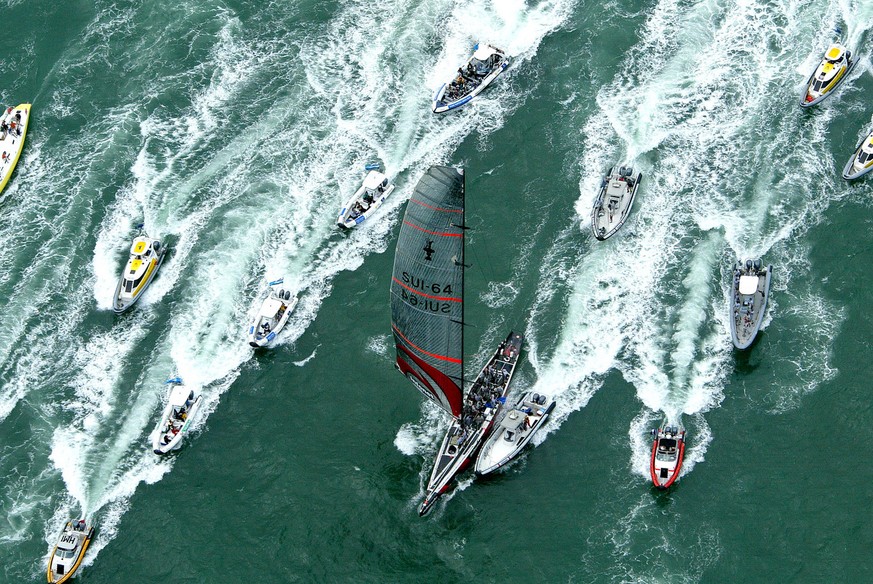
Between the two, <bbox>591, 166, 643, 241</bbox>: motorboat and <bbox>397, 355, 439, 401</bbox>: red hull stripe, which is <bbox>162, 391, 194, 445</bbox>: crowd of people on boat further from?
<bbox>591, 166, 643, 241</bbox>: motorboat

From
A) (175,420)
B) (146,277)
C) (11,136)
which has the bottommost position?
(175,420)

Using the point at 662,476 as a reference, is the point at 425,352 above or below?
above

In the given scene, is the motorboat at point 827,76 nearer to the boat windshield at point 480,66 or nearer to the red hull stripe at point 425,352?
the boat windshield at point 480,66

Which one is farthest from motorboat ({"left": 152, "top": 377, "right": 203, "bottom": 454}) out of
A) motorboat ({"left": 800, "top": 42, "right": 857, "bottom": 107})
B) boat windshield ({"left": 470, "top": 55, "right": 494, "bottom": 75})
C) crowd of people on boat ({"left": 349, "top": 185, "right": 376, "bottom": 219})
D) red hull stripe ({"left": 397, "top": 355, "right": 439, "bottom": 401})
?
motorboat ({"left": 800, "top": 42, "right": 857, "bottom": 107})

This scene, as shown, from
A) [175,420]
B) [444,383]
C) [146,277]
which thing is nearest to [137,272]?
[146,277]

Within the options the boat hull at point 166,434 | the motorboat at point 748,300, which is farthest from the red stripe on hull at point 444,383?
the motorboat at point 748,300

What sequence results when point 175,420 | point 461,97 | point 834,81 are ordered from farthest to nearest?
1. point 461,97
2. point 834,81
3. point 175,420

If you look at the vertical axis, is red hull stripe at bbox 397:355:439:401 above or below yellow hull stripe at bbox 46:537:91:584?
above

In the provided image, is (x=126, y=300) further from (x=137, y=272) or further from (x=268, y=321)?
(x=268, y=321)
